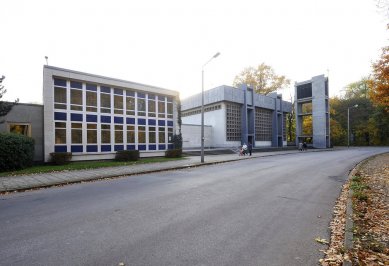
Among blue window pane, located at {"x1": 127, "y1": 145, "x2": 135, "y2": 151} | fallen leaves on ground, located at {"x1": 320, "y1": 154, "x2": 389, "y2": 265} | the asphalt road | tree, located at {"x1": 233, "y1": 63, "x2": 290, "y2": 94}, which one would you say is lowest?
the asphalt road

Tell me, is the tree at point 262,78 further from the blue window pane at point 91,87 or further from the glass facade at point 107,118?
the blue window pane at point 91,87

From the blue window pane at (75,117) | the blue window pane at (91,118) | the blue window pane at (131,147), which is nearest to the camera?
the blue window pane at (75,117)

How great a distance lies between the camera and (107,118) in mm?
21656

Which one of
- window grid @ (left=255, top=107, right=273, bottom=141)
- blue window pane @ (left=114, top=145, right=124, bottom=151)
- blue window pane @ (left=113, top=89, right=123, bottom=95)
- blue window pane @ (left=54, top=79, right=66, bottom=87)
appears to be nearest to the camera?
blue window pane @ (left=54, top=79, right=66, bottom=87)

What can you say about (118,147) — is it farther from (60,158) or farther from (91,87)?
(91,87)

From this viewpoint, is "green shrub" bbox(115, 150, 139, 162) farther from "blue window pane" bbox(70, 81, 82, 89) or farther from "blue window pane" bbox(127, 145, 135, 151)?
"blue window pane" bbox(70, 81, 82, 89)

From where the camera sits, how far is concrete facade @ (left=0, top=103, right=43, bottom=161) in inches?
679

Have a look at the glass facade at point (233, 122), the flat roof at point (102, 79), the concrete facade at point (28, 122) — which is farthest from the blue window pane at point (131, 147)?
the glass facade at point (233, 122)

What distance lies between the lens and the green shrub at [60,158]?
17453 millimetres

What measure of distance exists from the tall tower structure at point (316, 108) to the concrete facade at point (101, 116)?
3460 cm

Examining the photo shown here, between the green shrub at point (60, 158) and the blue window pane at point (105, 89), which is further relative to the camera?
the blue window pane at point (105, 89)

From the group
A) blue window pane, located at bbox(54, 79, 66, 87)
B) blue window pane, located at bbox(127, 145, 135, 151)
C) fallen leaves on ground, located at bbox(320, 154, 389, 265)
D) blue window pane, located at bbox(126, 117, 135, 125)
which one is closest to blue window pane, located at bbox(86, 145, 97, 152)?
blue window pane, located at bbox(127, 145, 135, 151)

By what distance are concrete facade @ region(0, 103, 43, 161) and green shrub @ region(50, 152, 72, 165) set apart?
173 centimetres

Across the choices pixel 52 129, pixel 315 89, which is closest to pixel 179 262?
pixel 52 129
